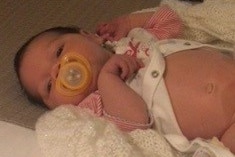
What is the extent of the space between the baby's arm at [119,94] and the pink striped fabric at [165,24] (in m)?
0.16

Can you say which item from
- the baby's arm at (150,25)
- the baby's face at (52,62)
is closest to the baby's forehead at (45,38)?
the baby's face at (52,62)

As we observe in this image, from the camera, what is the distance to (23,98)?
1.16 m

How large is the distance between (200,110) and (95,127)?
0.65 feet

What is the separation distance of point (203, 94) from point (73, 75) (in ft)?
0.83

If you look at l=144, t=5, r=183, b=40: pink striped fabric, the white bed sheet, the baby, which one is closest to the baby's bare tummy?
the baby

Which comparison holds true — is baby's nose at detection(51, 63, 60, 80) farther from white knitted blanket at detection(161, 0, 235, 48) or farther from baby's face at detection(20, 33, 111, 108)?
white knitted blanket at detection(161, 0, 235, 48)

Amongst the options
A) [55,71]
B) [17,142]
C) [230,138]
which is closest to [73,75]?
[55,71]

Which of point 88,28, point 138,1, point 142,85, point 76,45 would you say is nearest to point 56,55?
point 76,45

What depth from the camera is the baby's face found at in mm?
1088

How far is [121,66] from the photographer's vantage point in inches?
42.1

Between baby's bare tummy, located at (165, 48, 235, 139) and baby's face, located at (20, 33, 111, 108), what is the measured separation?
146 mm

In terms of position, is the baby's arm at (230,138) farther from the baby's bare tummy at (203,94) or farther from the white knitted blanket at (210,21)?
the white knitted blanket at (210,21)

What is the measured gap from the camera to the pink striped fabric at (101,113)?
3.27 feet

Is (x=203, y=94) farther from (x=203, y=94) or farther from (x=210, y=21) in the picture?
(x=210, y=21)
